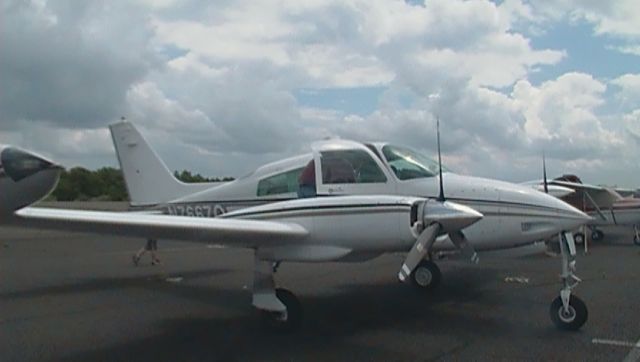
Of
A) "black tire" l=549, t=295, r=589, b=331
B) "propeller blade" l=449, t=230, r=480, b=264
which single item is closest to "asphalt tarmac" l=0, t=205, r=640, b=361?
"black tire" l=549, t=295, r=589, b=331

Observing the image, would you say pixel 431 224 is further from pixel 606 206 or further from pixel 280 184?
pixel 606 206

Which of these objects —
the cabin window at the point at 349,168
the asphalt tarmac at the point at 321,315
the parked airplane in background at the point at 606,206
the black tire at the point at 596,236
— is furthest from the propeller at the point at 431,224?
the black tire at the point at 596,236

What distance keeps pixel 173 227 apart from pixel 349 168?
3272 mm

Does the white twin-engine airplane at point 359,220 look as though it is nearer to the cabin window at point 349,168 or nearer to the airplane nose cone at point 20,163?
the cabin window at point 349,168

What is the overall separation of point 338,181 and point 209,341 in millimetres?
3039

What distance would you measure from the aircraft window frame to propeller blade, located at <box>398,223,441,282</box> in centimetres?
307

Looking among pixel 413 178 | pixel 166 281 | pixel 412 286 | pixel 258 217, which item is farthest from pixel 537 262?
pixel 258 217

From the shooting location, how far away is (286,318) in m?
6.79

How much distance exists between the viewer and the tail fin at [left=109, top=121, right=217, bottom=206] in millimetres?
12555

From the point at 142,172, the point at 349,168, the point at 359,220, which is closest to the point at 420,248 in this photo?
the point at 359,220

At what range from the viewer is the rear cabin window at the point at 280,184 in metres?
8.93

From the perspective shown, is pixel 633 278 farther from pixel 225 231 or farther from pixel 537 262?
pixel 225 231

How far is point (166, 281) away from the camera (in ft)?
37.1

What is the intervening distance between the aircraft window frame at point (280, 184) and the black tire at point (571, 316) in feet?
13.4
